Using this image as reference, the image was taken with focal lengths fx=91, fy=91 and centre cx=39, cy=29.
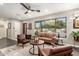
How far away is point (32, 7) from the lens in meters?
1.88

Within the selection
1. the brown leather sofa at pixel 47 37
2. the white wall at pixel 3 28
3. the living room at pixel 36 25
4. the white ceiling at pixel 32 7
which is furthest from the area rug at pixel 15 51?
the white ceiling at pixel 32 7

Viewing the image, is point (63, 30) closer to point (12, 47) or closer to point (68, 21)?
point (68, 21)

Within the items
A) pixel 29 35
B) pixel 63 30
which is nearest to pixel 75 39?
pixel 63 30

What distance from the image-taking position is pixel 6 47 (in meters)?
1.89

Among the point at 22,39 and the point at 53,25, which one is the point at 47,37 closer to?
the point at 53,25

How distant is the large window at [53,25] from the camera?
190 cm

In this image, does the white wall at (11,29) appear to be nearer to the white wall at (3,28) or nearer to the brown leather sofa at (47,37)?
the white wall at (3,28)

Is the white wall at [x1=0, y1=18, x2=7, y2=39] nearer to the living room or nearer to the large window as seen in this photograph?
the living room

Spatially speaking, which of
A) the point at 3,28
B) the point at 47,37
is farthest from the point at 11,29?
the point at 47,37

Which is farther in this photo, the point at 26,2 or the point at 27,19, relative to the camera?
the point at 27,19

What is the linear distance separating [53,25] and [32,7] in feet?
1.92

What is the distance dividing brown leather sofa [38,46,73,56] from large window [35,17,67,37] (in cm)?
29

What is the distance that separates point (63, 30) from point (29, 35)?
0.74 meters

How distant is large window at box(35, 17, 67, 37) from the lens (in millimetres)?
1899
